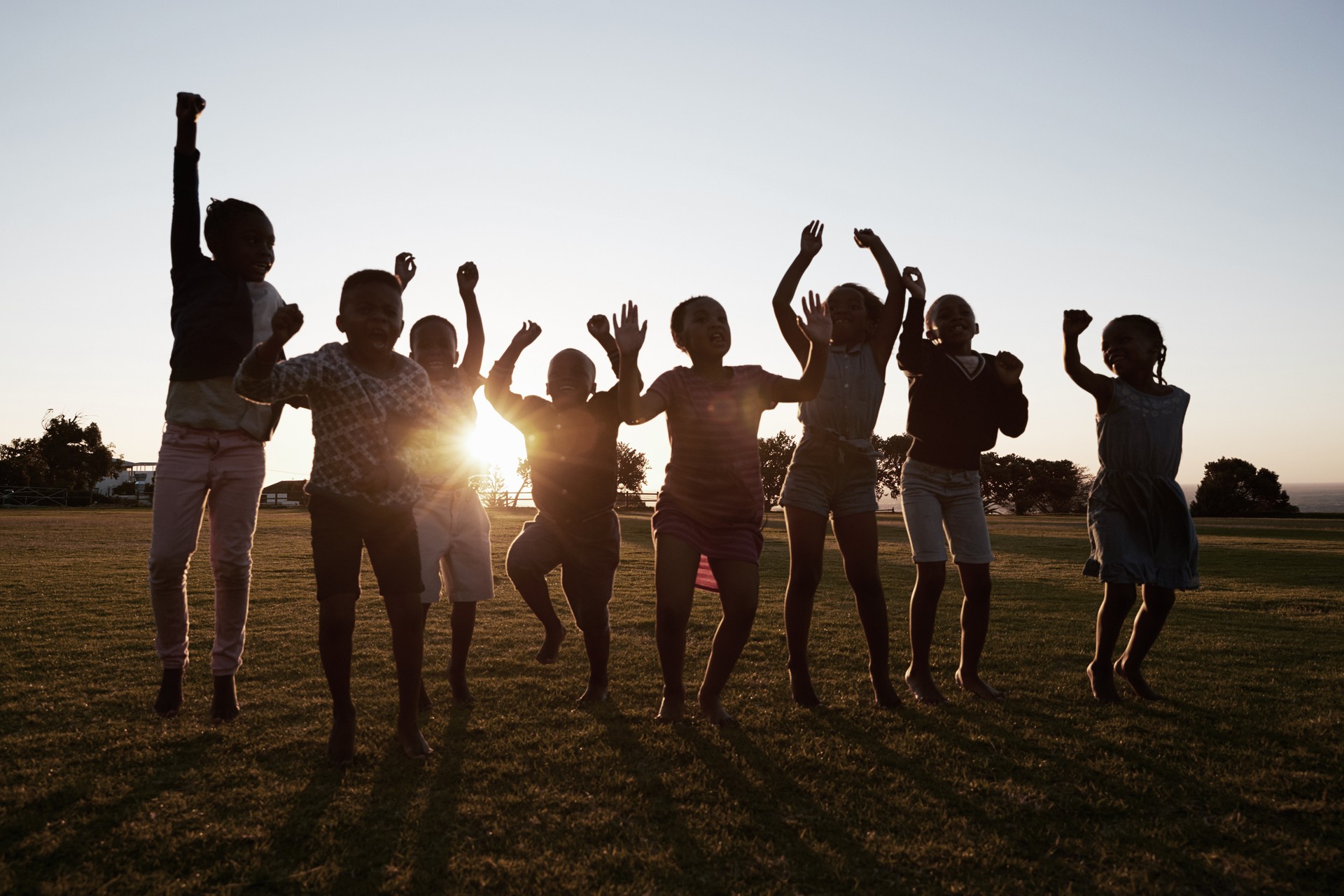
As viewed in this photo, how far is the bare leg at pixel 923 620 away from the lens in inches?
188

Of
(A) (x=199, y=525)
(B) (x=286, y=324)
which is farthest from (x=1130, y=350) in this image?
(A) (x=199, y=525)

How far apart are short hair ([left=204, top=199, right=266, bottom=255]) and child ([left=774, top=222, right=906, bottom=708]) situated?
2.75 metres

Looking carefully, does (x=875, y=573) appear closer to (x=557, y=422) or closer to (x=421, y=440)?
(x=557, y=422)

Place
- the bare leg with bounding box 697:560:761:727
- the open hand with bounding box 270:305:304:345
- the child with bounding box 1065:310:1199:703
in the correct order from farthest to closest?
1. the child with bounding box 1065:310:1199:703
2. the bare leg with bounding box 697:560:761:727
3. the open hand with bounding box 270:305:304:345

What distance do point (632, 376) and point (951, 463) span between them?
1956 mm

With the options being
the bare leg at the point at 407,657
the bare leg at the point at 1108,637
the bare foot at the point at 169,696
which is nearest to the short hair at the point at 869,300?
the bare leg at the point at 1108,637

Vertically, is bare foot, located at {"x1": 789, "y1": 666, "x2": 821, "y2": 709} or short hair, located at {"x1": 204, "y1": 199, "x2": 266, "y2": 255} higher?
short hair, located at {"x1": 204, "y1": 199, "x2": 266, "y2": 255}

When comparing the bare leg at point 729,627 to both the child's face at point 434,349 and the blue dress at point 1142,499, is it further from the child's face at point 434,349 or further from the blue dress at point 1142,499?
the blue dress at point 1142,499

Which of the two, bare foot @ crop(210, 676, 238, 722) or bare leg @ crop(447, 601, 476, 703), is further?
bare leg @ crop(447, 601, 476, 703)

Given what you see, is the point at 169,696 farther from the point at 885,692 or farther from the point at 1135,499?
the point at 1135,499

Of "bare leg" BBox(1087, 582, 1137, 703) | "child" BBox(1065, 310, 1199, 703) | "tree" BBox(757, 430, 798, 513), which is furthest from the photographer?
"tree" BBox(757, 430, 798, 513)

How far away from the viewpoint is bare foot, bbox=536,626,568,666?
5.61 meters

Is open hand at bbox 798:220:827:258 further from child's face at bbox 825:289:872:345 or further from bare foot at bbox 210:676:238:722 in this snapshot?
bare foot at bbox 210:676:238:722

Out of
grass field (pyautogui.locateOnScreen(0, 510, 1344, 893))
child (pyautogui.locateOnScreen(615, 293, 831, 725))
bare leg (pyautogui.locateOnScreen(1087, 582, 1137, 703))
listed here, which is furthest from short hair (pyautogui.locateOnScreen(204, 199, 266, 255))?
bare leg (pyautogui.locateOnScreen(1087, 582, 1137, 703))
